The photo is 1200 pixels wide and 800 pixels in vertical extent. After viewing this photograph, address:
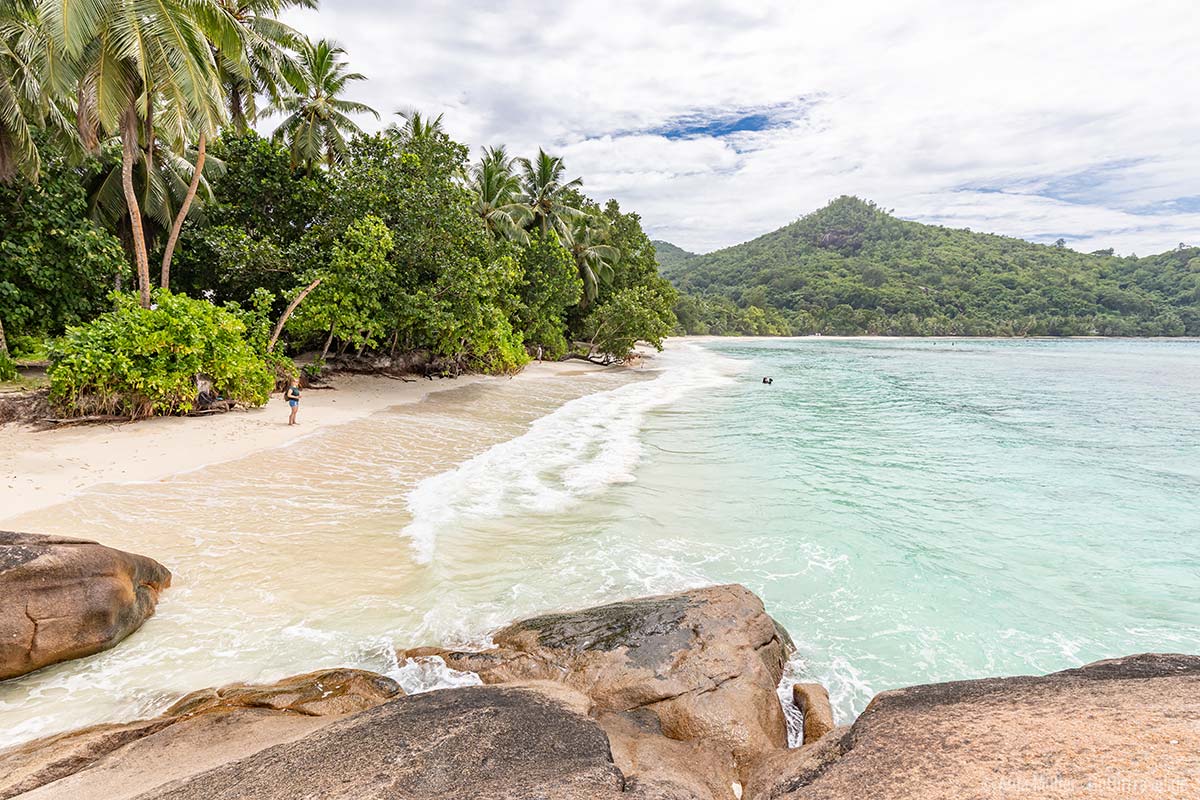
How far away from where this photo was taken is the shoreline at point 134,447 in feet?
25.8

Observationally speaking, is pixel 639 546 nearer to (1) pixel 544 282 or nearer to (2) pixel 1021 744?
(2) pixel 1021 744

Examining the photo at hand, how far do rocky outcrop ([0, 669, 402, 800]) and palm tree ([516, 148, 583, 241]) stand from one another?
3089cm

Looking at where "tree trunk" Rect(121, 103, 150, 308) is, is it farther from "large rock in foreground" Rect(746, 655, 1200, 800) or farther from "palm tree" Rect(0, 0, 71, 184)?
"large rock in foreground" Rect(746, 655, 1200, 800)

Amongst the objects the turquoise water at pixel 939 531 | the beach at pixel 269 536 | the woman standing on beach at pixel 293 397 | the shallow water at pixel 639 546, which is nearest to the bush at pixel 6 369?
the beach at pixel 269 536

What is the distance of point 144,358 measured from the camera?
38.5 feet

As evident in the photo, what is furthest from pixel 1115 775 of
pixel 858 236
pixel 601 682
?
pixel 858 236

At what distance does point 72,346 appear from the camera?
424 inches

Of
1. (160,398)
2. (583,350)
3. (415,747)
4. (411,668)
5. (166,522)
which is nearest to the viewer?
(415,747)

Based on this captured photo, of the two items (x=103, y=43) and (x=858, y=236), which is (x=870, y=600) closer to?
(x=103, y=43)

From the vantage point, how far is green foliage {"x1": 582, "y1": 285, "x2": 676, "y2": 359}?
→ 115 ft

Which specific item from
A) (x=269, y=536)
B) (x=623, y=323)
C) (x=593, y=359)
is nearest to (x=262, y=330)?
(x=269, y=536)

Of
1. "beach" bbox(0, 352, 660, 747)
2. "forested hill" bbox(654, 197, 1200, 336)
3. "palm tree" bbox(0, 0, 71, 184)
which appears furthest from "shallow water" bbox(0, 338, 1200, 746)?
"forested hill" bbox(654, 197, 1200, 336)

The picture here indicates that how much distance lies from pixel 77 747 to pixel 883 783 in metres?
4.60

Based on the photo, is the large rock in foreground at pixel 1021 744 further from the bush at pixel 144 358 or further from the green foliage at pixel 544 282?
the green foliage at pixel 544 282
